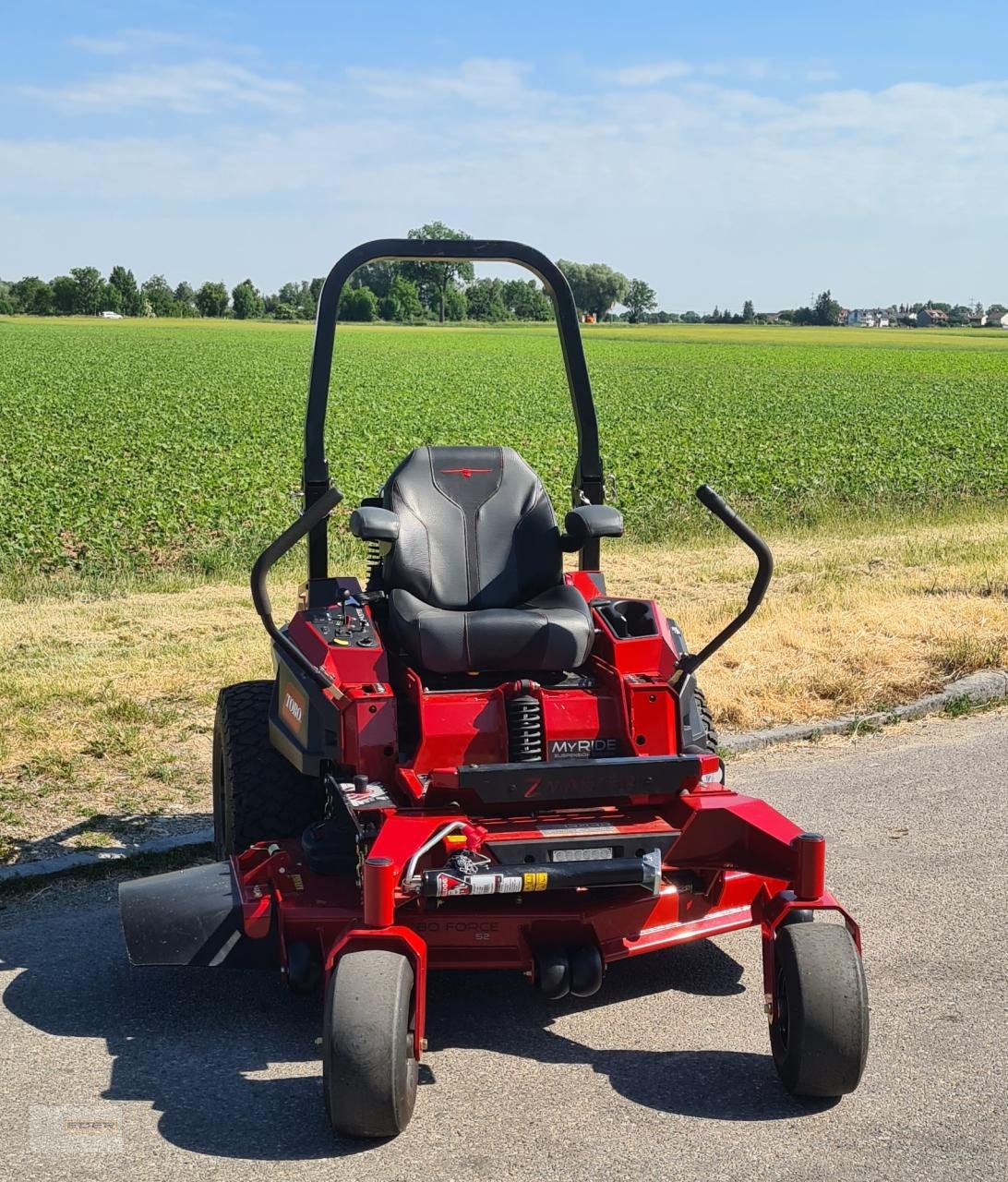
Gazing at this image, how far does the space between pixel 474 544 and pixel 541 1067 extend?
6.56 feet

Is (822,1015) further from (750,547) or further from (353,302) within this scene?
(353,302)

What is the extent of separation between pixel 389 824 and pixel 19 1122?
119 cm

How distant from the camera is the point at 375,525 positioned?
4879mm

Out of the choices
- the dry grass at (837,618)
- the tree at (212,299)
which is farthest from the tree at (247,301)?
the dry grass at (837,618)

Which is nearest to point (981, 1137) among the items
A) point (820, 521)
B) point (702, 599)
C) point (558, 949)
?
point (558, 949)

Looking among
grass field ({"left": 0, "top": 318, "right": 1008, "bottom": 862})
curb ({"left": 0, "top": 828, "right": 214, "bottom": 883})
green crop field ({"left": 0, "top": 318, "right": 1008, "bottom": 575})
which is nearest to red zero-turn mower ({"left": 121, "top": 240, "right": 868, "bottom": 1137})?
curb ({"left": 0, "top": 828, "right": 214, "bottom": 883})

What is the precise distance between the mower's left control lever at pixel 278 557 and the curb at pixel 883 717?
324 centimetres

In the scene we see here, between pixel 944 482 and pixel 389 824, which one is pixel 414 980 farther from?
pixel 944 482

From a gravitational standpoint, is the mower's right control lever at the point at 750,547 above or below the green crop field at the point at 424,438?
above

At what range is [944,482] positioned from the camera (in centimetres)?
1747

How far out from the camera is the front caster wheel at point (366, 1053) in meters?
3.37

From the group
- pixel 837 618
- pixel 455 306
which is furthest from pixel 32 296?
pixel 837 618

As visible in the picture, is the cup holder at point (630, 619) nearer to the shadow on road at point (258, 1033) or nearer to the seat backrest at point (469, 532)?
the seat backrest at point (469, 532)

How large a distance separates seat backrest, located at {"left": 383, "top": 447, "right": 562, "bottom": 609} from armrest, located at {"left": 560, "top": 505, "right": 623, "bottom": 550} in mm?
96
